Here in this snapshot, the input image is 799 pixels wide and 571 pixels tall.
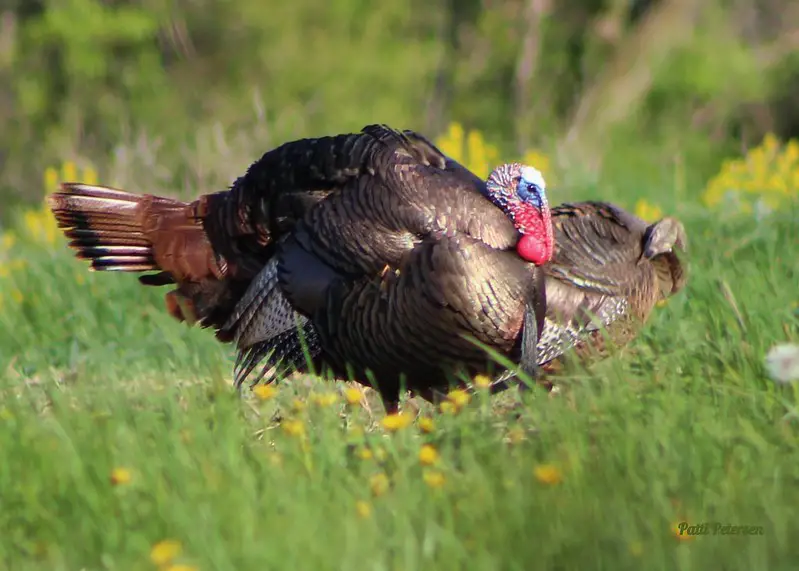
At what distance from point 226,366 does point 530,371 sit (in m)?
1.32

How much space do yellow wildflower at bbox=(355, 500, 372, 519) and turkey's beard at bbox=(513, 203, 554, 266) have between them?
4.96ft

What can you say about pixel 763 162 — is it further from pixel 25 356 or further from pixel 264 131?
pixel 25 356

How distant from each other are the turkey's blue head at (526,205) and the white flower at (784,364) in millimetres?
1041

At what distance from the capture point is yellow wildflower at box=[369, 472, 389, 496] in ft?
9.37

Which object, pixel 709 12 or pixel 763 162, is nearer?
pixel 763 162

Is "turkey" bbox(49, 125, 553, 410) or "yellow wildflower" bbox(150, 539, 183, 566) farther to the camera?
"turkey" bbox(49, 125, 553, 410)

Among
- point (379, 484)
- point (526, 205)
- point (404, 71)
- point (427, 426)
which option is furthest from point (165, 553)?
point (404, 71)

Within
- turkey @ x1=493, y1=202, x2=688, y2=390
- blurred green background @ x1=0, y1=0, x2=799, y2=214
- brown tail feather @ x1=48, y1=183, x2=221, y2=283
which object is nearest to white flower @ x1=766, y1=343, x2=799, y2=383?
turkey @ x1=493, y1=202, x2=688, y2=390

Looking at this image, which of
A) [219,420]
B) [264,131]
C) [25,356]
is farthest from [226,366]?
[264,131]

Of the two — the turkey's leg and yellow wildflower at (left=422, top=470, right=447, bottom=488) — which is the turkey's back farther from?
yellow wildflower at (left=422, top=470, right=447, bottom=488)

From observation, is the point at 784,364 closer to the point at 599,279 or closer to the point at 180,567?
the point at 599,279

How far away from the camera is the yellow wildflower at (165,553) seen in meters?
2.50

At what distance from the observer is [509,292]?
13.0ft

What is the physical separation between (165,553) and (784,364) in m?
1.55
